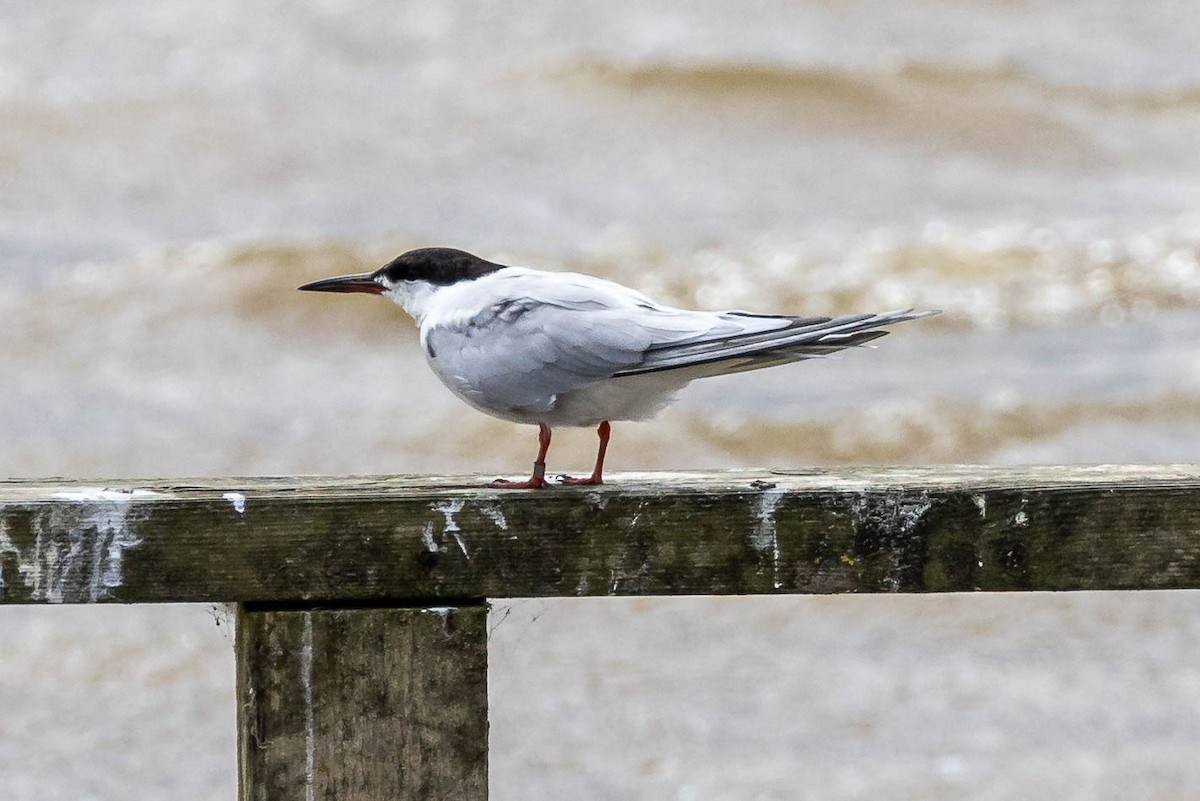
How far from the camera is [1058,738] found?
6.29m

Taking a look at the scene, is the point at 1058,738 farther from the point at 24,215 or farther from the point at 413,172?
the point at 24,215

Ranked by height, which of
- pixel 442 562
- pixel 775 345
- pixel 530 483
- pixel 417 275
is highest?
pixel 417 275

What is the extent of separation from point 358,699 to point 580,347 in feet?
2.82

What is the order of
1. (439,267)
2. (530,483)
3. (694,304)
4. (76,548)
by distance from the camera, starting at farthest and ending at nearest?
1. (694,304)
2. (439,267)
3. (530,483)
4. (76,548)

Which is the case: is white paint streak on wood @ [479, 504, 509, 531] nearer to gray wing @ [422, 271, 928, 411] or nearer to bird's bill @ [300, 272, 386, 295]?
gray wing @ [422, 271, 928, 411]

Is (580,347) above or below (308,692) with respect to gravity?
above

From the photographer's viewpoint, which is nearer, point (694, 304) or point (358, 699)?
point (358, 699)

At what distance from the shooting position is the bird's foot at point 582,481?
2.57 metres

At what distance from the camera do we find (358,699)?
235 cm

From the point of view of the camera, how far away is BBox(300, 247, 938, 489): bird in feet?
9.26

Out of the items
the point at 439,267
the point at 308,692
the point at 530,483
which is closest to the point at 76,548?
the point at 308,692

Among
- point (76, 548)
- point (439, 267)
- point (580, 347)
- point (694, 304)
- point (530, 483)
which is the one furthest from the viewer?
point (694, 304)

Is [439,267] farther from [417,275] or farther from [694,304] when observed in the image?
[694,304]

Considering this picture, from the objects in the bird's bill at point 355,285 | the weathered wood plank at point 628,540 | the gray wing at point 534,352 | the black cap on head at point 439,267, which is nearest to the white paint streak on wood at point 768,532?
the weathered wood plank at point 628,540
